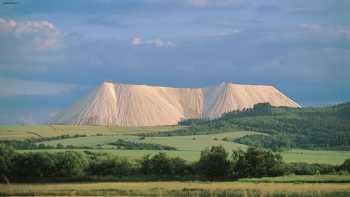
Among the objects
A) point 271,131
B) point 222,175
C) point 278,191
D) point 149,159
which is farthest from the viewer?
point 271,131

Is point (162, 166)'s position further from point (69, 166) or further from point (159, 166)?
point (69, 166)

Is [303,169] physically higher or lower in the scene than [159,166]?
lower

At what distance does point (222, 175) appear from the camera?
283 ft

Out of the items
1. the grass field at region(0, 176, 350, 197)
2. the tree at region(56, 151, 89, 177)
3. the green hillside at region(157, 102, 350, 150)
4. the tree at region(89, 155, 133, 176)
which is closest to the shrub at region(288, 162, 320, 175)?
the grass field at region(0, 176, 350, 197)

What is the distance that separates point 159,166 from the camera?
9069cm

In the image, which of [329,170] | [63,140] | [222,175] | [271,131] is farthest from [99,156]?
[271,131]

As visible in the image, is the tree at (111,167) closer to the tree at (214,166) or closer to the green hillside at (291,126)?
the tree at (214,166)

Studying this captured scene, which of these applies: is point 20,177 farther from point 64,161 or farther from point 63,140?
point 63,140

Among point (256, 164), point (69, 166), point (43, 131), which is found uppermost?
point (43, 131)

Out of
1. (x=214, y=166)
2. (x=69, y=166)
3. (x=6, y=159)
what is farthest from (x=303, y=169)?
(x=6, y=159)

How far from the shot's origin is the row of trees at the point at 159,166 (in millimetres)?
86250

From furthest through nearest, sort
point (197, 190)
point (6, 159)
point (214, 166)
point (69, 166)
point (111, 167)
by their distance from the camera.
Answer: point (111, 167), point (6, 159), point (69, 166), point (214, 166), point (197, 190)

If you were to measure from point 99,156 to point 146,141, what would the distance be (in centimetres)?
3586

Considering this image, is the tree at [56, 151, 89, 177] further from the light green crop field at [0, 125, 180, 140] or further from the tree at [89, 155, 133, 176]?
the light green crop field at [0, 125, 180, 140]
